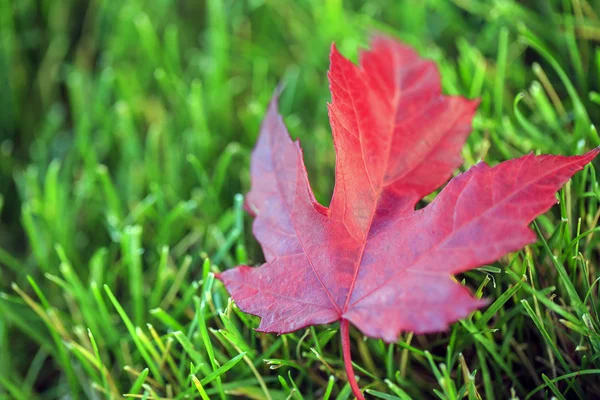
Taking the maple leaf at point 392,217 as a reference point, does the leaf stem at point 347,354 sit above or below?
below

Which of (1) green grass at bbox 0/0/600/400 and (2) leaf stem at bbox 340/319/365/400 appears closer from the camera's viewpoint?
(2) leaf stem at bbox 340/319/365/400

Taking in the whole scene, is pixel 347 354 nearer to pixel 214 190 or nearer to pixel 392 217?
pixel 392 217

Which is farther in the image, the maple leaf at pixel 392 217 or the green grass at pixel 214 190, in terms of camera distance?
the green grass at pixel 214 190

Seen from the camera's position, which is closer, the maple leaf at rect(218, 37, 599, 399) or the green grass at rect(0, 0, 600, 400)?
the maple leaf at rect(218, 37, 599, 399)

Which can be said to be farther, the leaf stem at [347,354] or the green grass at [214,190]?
the green grass at [214,190]

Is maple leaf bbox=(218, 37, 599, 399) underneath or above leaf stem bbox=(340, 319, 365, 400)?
above

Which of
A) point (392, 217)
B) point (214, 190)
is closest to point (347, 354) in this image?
point (392, 217)

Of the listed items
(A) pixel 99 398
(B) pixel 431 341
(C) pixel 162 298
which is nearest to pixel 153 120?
(C) pixel 162 298
